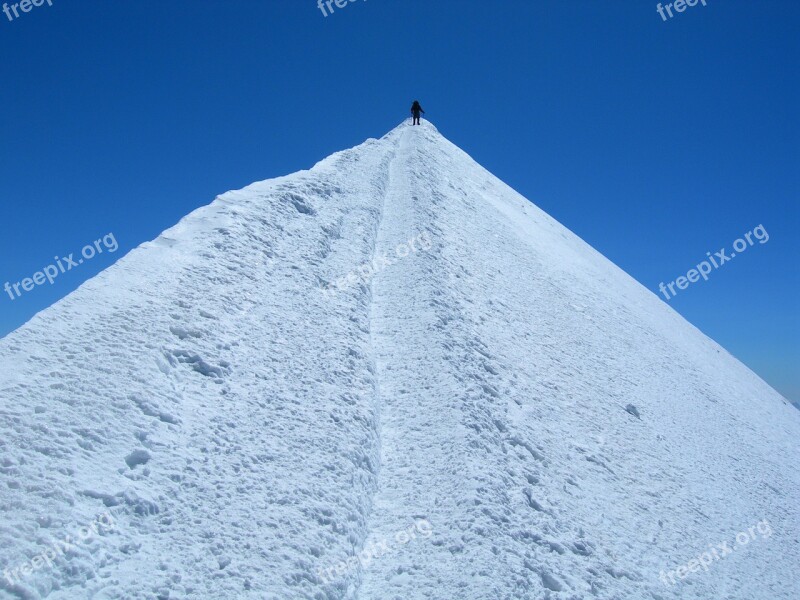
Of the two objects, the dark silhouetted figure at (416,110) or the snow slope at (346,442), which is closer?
the snow slope at (346,442)

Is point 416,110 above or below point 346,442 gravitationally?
above

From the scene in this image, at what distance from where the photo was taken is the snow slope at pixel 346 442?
5.99m

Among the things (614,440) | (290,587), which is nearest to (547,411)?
(614,440)

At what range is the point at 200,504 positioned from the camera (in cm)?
641

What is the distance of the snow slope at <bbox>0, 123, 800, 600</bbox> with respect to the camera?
5.99 m

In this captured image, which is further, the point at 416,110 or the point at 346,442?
the point at 416,110

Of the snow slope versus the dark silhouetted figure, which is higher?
the dark silhouetted figure

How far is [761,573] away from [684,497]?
1661mm

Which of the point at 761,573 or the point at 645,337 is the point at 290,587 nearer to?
the point at 761,573

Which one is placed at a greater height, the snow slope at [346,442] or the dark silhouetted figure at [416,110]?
the dark silhouetted figure at [416,110]

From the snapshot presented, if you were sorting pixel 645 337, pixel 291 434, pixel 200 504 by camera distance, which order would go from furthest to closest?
pixel 645 337 < pixel 291 434 < pixel 200 504

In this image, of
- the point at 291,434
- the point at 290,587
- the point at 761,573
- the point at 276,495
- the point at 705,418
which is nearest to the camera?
the point at 290,587

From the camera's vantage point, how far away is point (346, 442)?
816cm

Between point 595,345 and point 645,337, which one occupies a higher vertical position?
point 645,337
